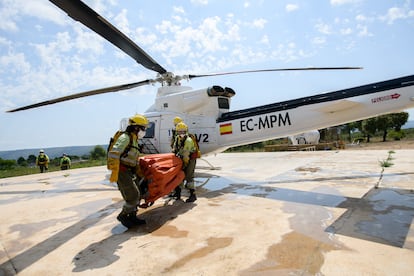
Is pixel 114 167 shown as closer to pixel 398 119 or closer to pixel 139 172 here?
pixel 139 172

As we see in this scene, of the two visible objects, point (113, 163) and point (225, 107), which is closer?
point (113, 163)

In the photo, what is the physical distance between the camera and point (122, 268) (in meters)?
2.82

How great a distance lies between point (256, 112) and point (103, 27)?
4.43 m

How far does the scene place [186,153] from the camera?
560 cm

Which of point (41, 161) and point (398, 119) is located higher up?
point (398, 119)

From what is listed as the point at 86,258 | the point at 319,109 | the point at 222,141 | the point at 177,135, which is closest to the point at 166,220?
the point at 86,258

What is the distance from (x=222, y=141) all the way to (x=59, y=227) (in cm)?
491

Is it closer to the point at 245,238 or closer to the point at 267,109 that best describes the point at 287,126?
the point at 267,109

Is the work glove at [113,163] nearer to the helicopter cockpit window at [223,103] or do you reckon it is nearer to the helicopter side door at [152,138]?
the helicopter side door at [152,138]

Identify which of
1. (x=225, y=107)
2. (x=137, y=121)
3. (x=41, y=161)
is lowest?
(x=41, y=161)

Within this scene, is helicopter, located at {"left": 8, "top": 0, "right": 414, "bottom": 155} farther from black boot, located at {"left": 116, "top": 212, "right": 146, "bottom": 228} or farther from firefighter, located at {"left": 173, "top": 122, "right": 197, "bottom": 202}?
black boot, located at {"left": 116, "top": 212, "right": 146, "bottom": 228}

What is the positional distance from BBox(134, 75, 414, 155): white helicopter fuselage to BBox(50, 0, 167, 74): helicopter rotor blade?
1.70 m

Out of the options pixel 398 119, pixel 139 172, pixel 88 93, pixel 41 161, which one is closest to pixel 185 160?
pixel 139 172

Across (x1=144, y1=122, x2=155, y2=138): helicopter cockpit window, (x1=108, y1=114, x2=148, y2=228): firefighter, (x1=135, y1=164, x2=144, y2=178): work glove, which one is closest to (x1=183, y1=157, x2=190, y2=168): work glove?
(x1=135, y1=164, x2=144, y2=178): work glove
